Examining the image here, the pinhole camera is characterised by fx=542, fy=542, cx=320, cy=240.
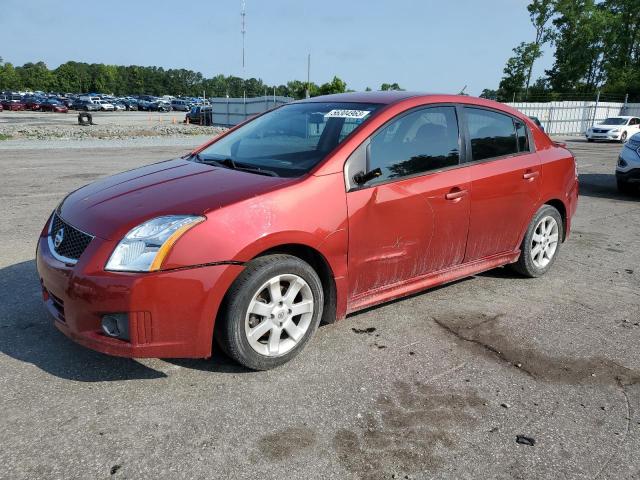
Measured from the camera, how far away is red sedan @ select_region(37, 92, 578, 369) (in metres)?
2.87

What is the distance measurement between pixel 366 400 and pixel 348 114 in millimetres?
1966

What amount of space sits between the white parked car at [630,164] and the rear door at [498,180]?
6242mm

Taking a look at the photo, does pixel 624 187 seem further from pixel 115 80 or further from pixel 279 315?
pixel 115 80

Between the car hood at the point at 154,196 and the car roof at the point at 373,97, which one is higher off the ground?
the car roof at the point at 373,97

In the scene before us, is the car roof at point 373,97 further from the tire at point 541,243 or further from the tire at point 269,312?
the tire at point 541,243

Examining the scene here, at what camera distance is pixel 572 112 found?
3406 cm

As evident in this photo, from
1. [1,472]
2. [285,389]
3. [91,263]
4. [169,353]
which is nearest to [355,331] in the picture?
[285,389]

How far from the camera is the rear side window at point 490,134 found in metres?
4.32

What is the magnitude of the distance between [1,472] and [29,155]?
14942 millimetres

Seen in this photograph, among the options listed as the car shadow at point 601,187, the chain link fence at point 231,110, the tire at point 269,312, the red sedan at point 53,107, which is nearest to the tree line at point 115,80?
the red sedan at point 53,107

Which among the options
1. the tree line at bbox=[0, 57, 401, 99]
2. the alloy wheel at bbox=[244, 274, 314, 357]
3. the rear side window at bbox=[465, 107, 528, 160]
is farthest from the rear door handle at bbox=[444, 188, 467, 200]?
the tree line at bbox=[0, 57, 401, 99]

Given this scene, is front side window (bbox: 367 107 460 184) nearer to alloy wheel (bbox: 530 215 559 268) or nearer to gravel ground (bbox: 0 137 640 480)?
gravel ground (bbox: 0 137 640 480)

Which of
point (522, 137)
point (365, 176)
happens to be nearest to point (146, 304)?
point (365, 176)

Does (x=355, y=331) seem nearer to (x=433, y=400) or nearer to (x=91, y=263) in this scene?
(x=433, y=400)
